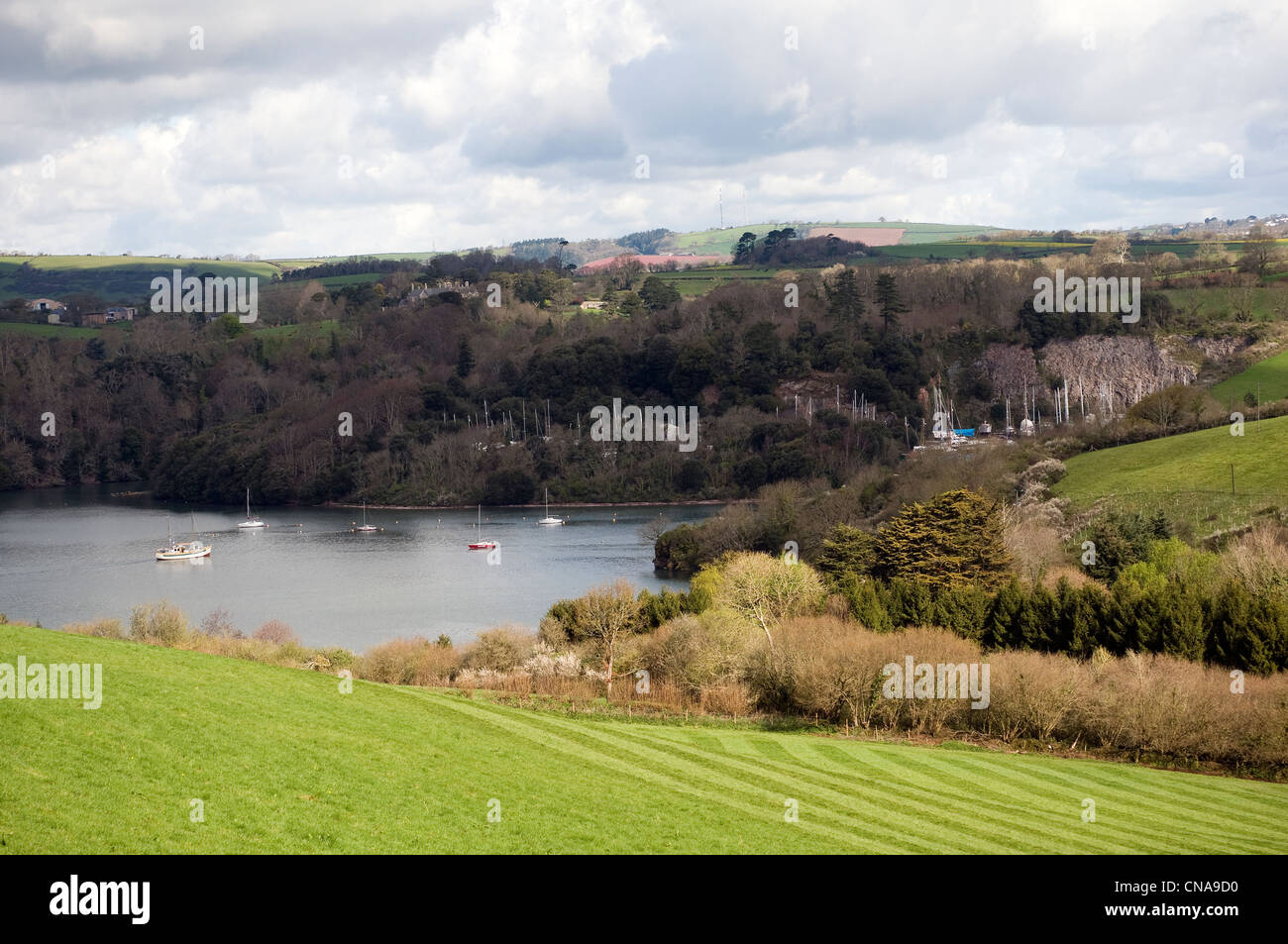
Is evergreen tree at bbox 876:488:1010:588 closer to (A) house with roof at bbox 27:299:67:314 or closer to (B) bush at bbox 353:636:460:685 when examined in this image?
(B) bush at bbox 353:636:460:685

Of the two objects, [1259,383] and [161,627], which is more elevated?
[1259,383]

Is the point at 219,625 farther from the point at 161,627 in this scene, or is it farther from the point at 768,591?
the point at 768,591

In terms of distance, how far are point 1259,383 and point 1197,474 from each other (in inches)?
1303

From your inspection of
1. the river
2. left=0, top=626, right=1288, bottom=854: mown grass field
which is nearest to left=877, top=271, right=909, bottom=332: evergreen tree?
the river

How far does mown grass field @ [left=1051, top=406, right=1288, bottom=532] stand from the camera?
155 ft

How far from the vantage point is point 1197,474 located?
51.8 m

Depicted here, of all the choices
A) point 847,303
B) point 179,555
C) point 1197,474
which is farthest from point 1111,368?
point 179,555

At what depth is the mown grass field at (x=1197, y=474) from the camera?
4734 centimetres

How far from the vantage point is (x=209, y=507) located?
110062mm

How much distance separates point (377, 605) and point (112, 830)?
4877cm

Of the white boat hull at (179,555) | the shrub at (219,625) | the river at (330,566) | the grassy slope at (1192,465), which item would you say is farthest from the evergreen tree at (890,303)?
the shrub at (219,625)

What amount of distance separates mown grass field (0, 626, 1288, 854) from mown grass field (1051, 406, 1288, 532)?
90.3 feet
